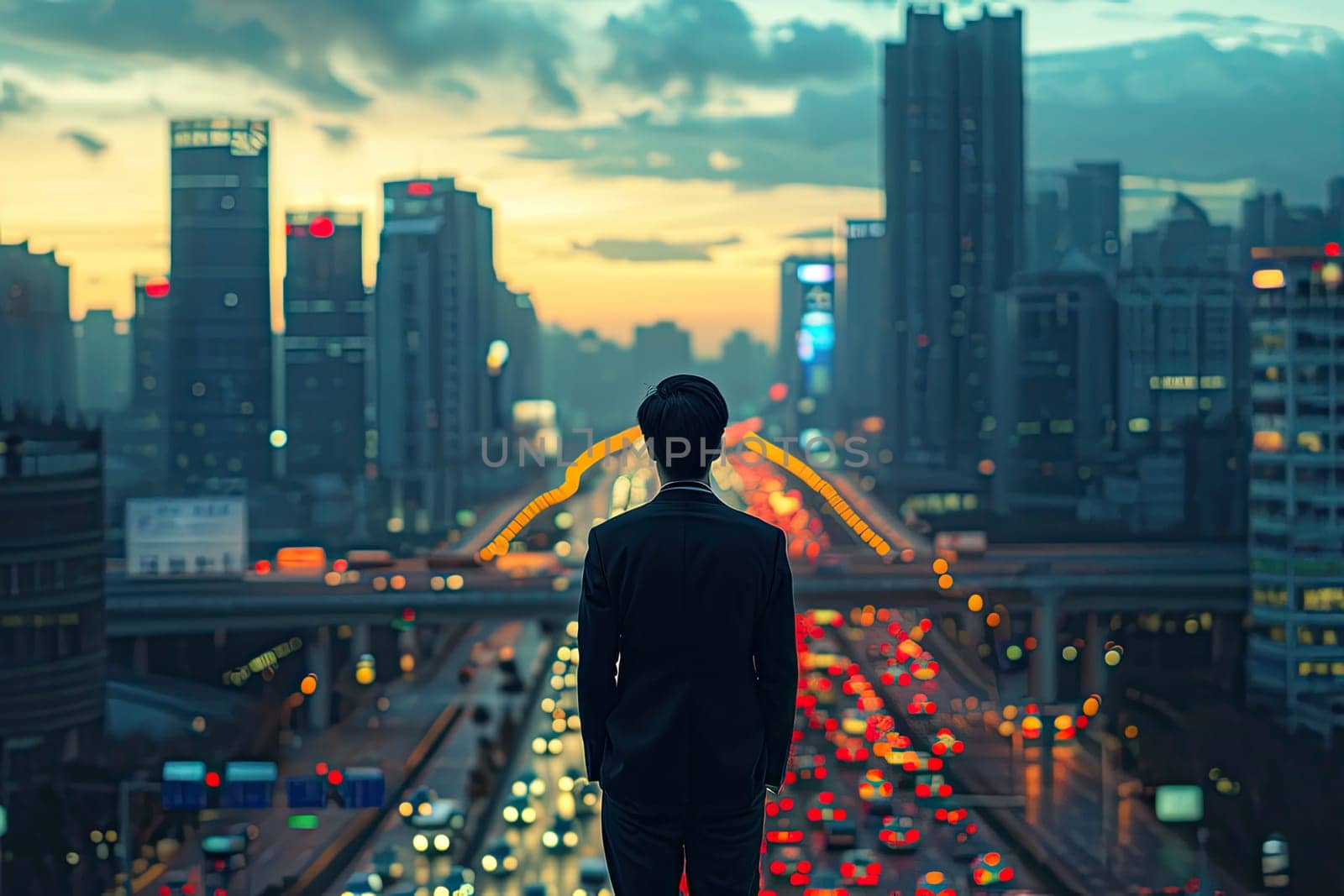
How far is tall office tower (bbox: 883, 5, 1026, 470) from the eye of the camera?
2906 inches

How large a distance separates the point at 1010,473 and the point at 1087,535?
471 inches

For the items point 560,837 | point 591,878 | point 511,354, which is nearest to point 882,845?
point 591,878

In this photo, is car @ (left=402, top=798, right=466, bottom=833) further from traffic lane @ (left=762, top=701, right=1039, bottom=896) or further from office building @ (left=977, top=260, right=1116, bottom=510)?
office building @ (left=977, top=260, right=1116, bottom=510)

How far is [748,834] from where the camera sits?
3047 millimetres

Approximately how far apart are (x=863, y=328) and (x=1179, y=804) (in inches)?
2731

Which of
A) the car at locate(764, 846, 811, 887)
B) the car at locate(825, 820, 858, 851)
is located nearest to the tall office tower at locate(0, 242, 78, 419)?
the car at locate(764, 846, 811, 887)

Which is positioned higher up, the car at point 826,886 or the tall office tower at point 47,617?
the tall office tower at point 47,617

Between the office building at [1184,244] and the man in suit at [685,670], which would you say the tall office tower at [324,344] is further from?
the man in suit at [685,670]

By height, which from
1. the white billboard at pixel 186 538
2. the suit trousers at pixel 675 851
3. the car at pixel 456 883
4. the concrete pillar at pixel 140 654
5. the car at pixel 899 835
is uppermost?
the suit trousers at pixel 675 851

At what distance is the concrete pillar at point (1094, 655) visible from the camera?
112ft

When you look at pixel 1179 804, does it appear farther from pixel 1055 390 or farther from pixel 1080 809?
pixel 1055 390

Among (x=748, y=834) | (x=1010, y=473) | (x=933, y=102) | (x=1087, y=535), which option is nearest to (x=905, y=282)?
(x=933, y=102)

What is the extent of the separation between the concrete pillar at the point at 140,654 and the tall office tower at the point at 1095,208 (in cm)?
4153

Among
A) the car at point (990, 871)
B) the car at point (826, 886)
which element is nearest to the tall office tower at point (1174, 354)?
the car at point (990, 871)
